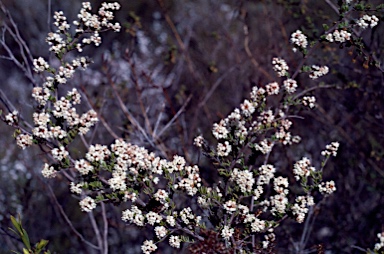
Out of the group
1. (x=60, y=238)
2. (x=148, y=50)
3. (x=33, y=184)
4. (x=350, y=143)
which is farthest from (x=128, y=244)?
(x=148, y=50)

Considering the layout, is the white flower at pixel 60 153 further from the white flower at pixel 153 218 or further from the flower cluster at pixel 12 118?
the white flower at pixel 153 218

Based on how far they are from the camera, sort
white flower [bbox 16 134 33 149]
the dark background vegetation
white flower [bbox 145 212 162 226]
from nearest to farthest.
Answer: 1. white flower [bbox 145 212 162 226]
2. white flower [bbox 16 134 33 149]
3. the dark background vegetation

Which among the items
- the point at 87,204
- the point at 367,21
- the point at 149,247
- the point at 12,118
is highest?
the point at 367,21

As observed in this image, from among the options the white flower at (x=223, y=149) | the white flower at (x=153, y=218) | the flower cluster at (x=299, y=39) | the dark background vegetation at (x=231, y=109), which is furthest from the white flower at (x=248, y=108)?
the dark background vegetation at (x=231, y=109)

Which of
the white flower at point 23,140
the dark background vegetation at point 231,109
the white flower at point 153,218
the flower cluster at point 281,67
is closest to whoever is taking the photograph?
the white flower at point 153,218

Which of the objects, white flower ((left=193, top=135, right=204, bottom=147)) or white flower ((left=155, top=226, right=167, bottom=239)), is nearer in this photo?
white flower ((left=155, top=226, right=167, bottom=239))

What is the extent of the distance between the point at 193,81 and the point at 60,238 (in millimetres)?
2288

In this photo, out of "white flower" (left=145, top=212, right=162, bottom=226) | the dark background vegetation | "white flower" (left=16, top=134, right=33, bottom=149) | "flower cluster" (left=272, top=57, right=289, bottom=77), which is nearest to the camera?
"white flower" (left=145, top=212, right=162, bottom=226)

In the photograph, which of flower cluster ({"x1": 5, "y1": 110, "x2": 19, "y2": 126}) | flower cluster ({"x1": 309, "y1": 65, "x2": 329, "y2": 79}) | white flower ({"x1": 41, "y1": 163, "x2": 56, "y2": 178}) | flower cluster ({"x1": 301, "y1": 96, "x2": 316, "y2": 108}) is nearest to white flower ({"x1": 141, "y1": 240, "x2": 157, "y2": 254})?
white flower ({"x1": 41, "y1": 163, "x2": 56, "y2": 178})

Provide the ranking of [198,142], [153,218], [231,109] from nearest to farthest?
[153,218] < [198,142] < [231,109]

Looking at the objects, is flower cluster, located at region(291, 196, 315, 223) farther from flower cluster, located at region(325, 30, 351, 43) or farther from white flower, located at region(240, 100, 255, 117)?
flower cluster, located at region(325, 30, 351, 43)

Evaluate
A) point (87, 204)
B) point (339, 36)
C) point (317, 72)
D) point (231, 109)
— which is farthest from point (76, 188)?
point (231, 109)

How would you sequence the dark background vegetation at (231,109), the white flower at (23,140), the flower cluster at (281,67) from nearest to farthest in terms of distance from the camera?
the white flower at (23,140) < the flower cluster at (281,67) < the dark background vegetation at (231,109)

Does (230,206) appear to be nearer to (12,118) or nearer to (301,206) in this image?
(301,206)
